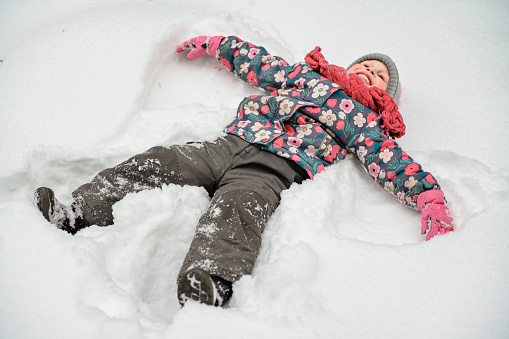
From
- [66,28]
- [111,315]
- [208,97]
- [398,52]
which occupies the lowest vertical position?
[111,315]

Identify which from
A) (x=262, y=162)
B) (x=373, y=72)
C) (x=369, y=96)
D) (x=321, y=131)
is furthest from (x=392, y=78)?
(x=262, y=162)

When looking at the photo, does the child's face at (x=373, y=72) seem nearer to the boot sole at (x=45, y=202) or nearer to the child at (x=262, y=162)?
the child at (x=262, y=162)

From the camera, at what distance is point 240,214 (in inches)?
40.1

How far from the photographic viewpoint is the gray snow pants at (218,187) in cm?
94

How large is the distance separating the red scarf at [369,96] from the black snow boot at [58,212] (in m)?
1.00

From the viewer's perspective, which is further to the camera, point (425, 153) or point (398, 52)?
point (398, 52)

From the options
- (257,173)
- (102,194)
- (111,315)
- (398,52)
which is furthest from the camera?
(398,52)

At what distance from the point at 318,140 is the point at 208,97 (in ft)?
1.88

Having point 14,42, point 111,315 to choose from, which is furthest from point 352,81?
point 14,42

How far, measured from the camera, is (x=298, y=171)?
126cm

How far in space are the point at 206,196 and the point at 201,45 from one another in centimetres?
80

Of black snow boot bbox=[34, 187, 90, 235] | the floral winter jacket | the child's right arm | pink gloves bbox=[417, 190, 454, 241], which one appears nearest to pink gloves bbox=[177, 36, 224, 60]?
the child's right arm

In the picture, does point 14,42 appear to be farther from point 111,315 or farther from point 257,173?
point 111,315

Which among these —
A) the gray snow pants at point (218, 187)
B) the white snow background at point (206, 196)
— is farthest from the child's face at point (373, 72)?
the gray snow pants at point (218, 187)
